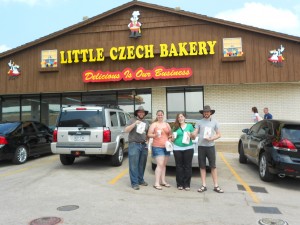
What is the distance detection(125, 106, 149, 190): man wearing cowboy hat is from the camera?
7168 mm

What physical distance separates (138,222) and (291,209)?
9.50 feet

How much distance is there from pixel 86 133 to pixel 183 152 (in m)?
3.22

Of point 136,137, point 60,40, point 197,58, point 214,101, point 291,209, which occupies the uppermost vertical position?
point 60,40

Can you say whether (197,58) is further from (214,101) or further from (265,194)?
(265,194)

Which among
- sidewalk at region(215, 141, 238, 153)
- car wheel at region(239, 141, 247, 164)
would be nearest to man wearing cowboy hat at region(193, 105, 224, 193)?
car wheel at region(239, 141, 247, 164)

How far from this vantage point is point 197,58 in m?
16.0

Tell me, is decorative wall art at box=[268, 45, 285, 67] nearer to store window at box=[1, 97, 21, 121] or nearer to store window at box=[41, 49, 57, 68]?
store window at box=[41, 49, 57, 68]

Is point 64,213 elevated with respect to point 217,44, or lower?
lower

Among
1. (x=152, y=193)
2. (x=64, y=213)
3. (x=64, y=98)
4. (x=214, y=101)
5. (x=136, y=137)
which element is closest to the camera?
(x=64, y=213)

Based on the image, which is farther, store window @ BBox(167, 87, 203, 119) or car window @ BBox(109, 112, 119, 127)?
store window @ BBox(167, 87, 203, 119)

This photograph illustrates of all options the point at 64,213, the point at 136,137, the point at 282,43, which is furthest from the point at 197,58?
the point at 64,213

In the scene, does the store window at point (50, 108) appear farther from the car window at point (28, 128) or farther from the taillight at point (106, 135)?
the taillight at point (106, 135)

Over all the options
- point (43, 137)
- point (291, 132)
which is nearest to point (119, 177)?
point (291, 132)

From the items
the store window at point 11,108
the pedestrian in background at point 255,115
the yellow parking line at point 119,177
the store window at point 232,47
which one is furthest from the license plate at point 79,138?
the store window at point 11,108
